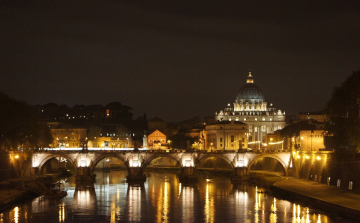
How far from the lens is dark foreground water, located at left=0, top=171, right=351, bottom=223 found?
1636 inches

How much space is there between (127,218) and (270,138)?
71.6 meters

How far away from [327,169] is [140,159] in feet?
78.8

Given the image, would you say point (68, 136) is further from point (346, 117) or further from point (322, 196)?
point (322, 196)

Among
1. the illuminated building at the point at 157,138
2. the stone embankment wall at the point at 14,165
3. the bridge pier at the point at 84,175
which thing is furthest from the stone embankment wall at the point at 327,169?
the illuminated building at the point at 157,138

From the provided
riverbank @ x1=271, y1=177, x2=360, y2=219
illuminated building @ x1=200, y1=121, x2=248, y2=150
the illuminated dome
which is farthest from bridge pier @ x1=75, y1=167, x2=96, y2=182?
the illuminated dome

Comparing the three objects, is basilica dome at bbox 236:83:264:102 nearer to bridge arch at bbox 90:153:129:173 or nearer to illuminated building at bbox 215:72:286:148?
illuminated building at bbox 215:72:286:148

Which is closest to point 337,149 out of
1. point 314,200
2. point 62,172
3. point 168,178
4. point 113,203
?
point 314,200

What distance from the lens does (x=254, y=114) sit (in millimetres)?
157500

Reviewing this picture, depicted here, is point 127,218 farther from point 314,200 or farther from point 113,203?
point 314,200

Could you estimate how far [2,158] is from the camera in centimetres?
5644

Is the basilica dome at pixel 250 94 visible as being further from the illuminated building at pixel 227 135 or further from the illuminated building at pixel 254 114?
the illuminated building at pixel 227 135

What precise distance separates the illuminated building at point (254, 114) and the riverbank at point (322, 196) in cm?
9461

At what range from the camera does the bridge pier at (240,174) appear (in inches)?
2685

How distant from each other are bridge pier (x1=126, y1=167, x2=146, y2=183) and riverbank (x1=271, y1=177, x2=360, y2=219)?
→ 57.1 feet
